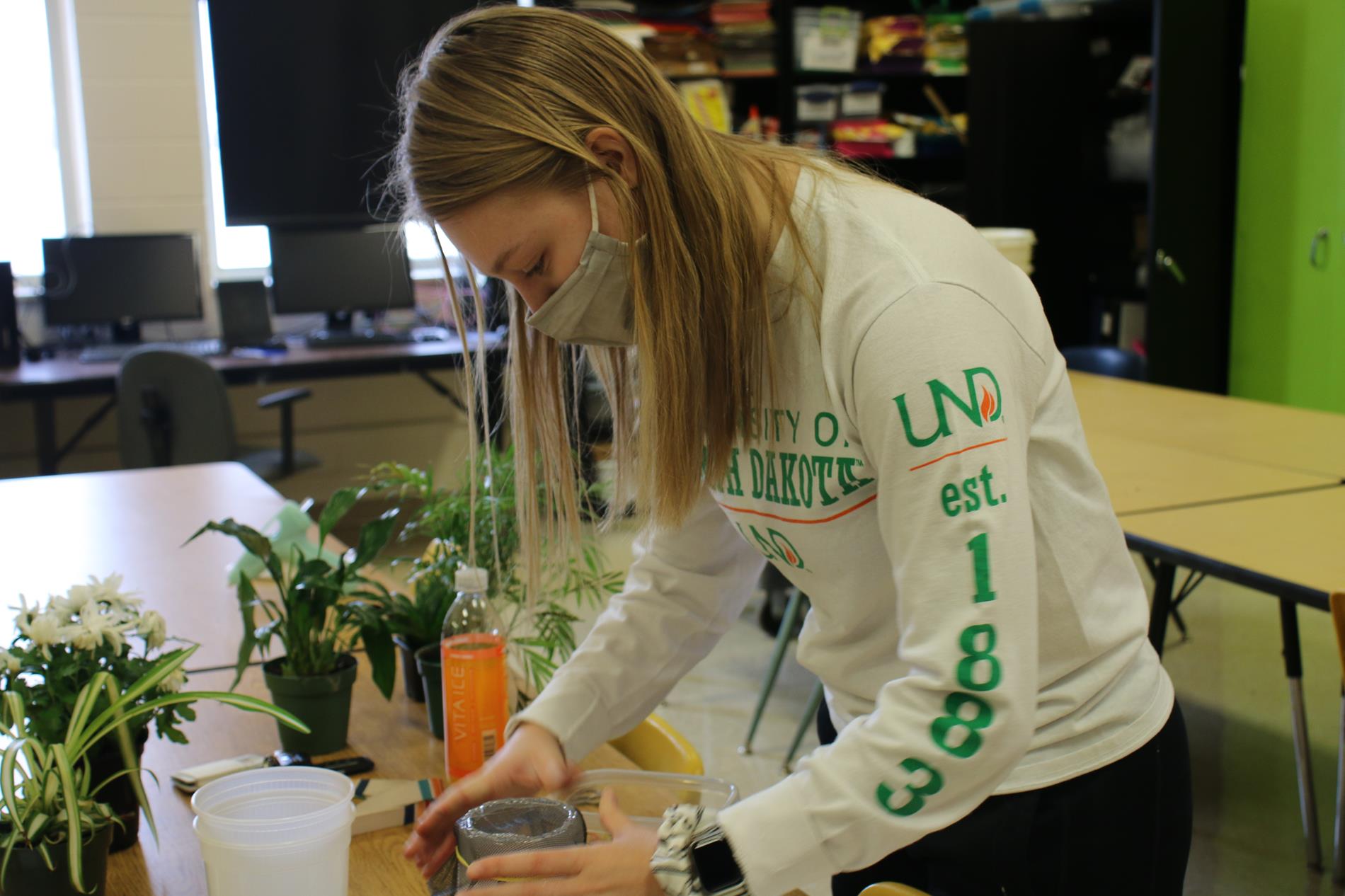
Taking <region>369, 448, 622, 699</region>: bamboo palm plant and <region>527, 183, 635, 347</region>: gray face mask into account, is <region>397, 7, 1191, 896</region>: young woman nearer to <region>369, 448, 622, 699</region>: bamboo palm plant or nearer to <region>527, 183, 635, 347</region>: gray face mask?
<region>527, 183, 635, 347</region>: gray face mask

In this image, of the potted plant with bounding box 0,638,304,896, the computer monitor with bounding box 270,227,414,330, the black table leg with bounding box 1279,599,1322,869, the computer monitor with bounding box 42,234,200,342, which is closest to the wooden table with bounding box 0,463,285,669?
the potted plant with bounding box 0,638,304,896

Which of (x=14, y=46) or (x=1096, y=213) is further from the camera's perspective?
(x=1096, y=213)

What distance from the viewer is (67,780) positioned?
2.91 ft

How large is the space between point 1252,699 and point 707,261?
9.20ft

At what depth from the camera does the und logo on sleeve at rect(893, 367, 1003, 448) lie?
77 centimetres

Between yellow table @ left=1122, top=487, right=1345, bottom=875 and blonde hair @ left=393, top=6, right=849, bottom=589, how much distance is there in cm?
122

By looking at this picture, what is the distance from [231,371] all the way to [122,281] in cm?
83

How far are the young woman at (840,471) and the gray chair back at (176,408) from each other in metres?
2.80

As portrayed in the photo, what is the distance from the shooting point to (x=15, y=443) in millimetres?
4684

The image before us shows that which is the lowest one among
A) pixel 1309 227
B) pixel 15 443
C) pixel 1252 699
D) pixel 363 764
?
pixel 1252 699

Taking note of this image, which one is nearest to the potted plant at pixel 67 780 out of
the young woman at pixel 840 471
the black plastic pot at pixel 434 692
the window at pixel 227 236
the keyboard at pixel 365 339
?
the young woman at pixel 840 471

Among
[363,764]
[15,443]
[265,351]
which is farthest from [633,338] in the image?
[15,443]

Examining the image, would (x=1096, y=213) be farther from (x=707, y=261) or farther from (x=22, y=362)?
(x=707, y=261)

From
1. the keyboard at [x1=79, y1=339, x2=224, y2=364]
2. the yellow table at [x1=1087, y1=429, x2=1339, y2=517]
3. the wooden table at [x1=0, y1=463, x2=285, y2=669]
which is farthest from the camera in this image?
the keyboard at [x1=79, y1=339, x2=224, y2=364]
